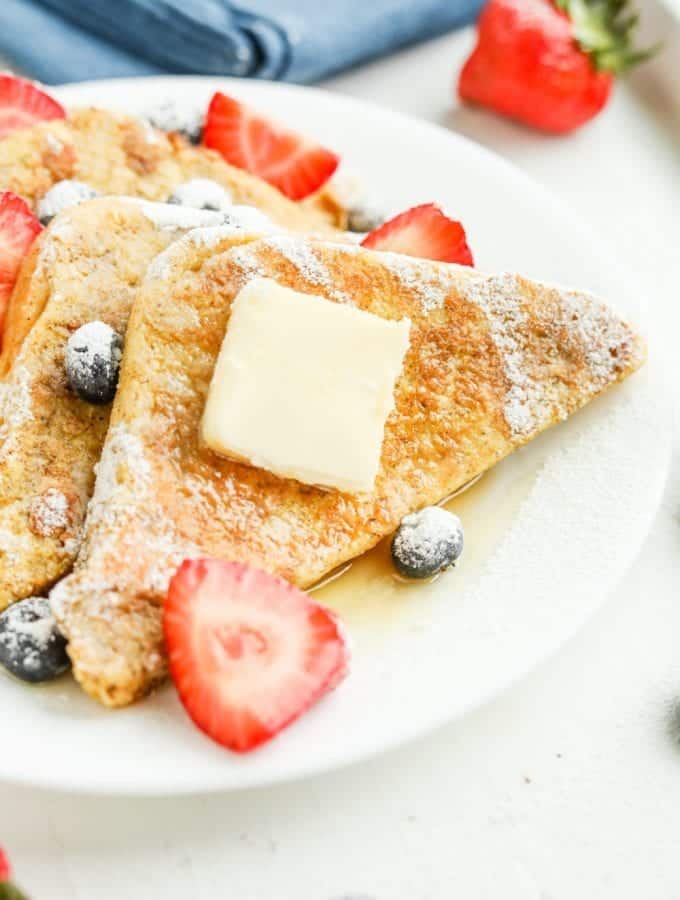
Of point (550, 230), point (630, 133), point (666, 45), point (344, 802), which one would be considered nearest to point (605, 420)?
point (550, 230)

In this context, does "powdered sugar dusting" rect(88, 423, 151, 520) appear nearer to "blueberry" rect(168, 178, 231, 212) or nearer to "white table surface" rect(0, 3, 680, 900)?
"white table surface" rect(0, 3, 680, 900)

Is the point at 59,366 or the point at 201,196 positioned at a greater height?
the point at 201,196

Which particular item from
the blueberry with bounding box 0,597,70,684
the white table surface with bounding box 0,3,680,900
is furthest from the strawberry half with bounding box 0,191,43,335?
the white table surface with bounding box 0,3,680,900

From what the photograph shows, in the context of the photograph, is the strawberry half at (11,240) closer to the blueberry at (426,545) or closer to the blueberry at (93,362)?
the blueberry at (93,362)

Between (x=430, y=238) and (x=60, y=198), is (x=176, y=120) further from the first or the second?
(x=430, y=238)

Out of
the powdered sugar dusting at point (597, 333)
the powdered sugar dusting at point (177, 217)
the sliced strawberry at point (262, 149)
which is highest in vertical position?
the powdered sugar dusting at point (597, 333)

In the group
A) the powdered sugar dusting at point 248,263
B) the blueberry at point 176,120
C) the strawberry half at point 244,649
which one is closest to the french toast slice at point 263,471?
the powdered sugar dusting at point 248,263

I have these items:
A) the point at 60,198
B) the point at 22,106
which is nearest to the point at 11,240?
the point at 60,198
